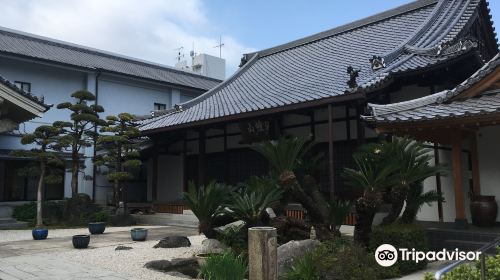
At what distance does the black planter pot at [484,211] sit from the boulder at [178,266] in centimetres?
639

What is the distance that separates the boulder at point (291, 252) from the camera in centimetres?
789

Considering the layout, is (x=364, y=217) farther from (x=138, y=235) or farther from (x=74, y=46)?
(x=74, y=46)

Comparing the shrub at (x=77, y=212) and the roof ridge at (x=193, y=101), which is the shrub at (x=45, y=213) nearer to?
the shrub at (x=77, y=212)

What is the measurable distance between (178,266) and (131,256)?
6.73ft

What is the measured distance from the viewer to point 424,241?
28.0 feet

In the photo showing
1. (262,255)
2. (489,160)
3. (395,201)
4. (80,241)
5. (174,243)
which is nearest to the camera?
(262,255)

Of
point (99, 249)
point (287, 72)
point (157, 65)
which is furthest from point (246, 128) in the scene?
point (157, 65)

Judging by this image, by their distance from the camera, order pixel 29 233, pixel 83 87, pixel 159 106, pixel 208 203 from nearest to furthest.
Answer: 1. pixel 208 203
2. pixel 29 233
3. pixel 83 87
4. pixel 159 106

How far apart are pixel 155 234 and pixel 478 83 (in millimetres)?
10734

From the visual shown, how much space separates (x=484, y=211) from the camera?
10031mm

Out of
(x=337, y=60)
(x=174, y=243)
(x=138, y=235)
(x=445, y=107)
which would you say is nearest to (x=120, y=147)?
(x=138, y=235)

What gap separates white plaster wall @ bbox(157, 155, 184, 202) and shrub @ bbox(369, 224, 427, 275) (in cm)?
1473

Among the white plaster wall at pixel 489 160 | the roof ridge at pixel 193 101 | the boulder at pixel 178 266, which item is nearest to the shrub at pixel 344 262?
the boulder at pixel 178 266

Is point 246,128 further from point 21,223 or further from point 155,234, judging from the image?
point 21,223
